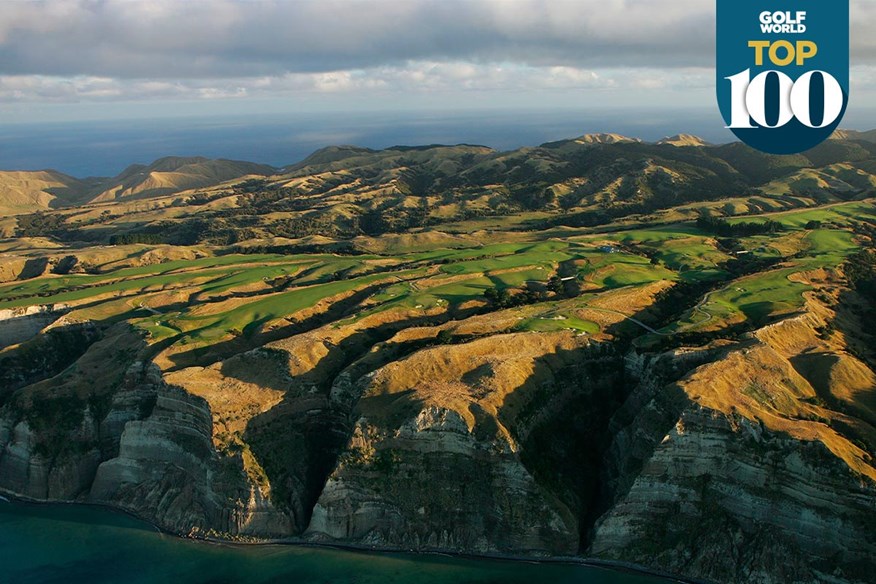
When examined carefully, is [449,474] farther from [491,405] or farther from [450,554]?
[491,405]

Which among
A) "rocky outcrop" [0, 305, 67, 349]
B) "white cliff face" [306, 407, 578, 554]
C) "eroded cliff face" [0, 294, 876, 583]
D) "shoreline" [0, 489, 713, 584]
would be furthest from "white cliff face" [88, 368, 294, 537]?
"rocky outcrop" [0, 305, 67, 349]

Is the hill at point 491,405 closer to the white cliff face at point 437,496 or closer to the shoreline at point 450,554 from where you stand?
the white cliff face at point 437,496

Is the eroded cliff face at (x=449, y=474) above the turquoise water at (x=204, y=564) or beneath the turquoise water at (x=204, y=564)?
above

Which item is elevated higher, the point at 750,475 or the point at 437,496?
the point at 750,475

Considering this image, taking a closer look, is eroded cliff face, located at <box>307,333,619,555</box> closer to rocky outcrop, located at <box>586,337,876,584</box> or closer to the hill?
the hill

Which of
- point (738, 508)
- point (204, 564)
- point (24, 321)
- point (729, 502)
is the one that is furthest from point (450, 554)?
point (24, 321)

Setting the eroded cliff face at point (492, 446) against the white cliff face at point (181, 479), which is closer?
the eroded cliff face at point (492, 446)

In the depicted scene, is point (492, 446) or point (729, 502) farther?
point (492, 446)

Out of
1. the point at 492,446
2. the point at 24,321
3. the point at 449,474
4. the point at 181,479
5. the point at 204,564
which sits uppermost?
the point at 24,321

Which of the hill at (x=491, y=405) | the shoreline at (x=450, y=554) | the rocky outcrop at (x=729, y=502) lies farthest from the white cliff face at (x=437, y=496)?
the rocky outcrop at (x=729, y=502)
